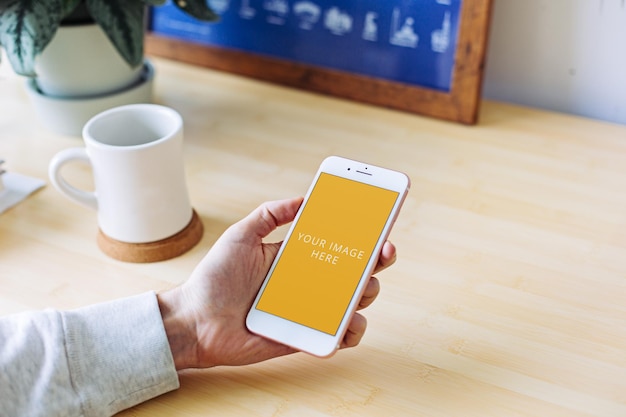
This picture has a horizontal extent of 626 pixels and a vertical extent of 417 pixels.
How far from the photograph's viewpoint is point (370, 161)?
0.83 m

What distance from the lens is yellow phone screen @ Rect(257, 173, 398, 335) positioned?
55cm

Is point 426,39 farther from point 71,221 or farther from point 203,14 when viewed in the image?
point 71,221

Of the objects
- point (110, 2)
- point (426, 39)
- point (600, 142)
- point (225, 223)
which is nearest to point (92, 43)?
point (110, 2)

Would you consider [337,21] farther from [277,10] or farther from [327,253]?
[327,253]

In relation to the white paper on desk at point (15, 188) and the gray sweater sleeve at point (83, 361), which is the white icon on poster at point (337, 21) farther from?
the gray sweater sleeve at point (83, 361)

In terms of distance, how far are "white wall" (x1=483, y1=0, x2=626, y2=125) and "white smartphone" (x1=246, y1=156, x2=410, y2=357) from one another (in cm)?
41

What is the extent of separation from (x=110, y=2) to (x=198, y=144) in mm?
191

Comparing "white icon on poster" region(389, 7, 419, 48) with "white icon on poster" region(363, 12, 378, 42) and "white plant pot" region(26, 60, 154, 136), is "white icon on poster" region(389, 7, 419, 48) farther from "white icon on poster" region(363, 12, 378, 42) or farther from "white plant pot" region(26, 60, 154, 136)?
"white plant pot" region(26, 60, 154, 136)

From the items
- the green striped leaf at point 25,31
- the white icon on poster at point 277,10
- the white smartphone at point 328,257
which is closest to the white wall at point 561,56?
the white icon on poster at point 277,10

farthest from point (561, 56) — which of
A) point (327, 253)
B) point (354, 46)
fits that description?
point (327, 253)

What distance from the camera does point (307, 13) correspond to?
95 cm

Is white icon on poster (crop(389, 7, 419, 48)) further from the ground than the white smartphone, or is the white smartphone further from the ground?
white icon on poster (crop(389, 7, 419, 48))

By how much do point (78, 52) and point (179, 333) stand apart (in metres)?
0.42

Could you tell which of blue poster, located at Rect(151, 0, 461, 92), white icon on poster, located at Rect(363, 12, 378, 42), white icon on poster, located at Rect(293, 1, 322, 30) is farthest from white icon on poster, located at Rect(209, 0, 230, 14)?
white icon on poster, located at Rect(363, 12, 378, 42)
